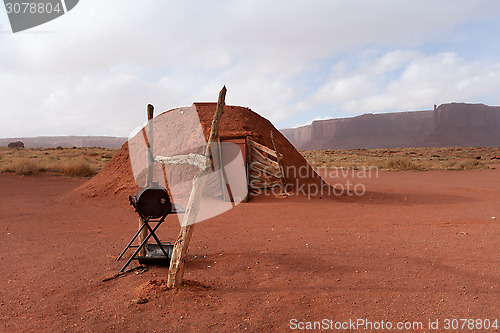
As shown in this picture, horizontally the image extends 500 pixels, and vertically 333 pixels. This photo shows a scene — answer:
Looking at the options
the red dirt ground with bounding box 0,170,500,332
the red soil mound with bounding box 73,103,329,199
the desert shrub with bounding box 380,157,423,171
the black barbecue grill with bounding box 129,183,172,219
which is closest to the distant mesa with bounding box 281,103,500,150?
the desert shrub with bounding box 380,157,423,171

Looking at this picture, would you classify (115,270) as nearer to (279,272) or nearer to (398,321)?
(279,272)

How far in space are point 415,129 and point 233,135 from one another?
93936 millimetres

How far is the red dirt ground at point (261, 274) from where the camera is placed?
2971mm

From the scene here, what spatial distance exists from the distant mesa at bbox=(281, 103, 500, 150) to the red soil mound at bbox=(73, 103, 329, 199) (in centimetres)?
8046

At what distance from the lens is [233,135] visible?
32.3 ft

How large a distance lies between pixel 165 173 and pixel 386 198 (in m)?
6.56

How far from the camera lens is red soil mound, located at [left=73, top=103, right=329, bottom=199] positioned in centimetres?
1031

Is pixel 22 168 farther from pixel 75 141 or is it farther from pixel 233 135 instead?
pixel 75 141

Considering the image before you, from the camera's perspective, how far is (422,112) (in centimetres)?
9338

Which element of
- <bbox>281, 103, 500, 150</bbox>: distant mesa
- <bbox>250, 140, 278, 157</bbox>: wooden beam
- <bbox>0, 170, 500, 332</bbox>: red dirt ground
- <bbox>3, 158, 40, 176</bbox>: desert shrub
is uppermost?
<bbox>281, 103, 500, 150</bbox>: distant mesa

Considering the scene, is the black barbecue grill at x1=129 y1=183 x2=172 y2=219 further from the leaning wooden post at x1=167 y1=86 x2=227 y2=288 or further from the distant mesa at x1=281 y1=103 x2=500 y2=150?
the distant mesa at x1=281 y1=103 x2=500 y2=150

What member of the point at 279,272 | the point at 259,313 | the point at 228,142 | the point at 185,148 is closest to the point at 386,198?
the point at 228,142

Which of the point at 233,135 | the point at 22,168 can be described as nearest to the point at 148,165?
the point at 233,135

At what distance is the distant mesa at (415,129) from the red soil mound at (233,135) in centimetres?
8046
